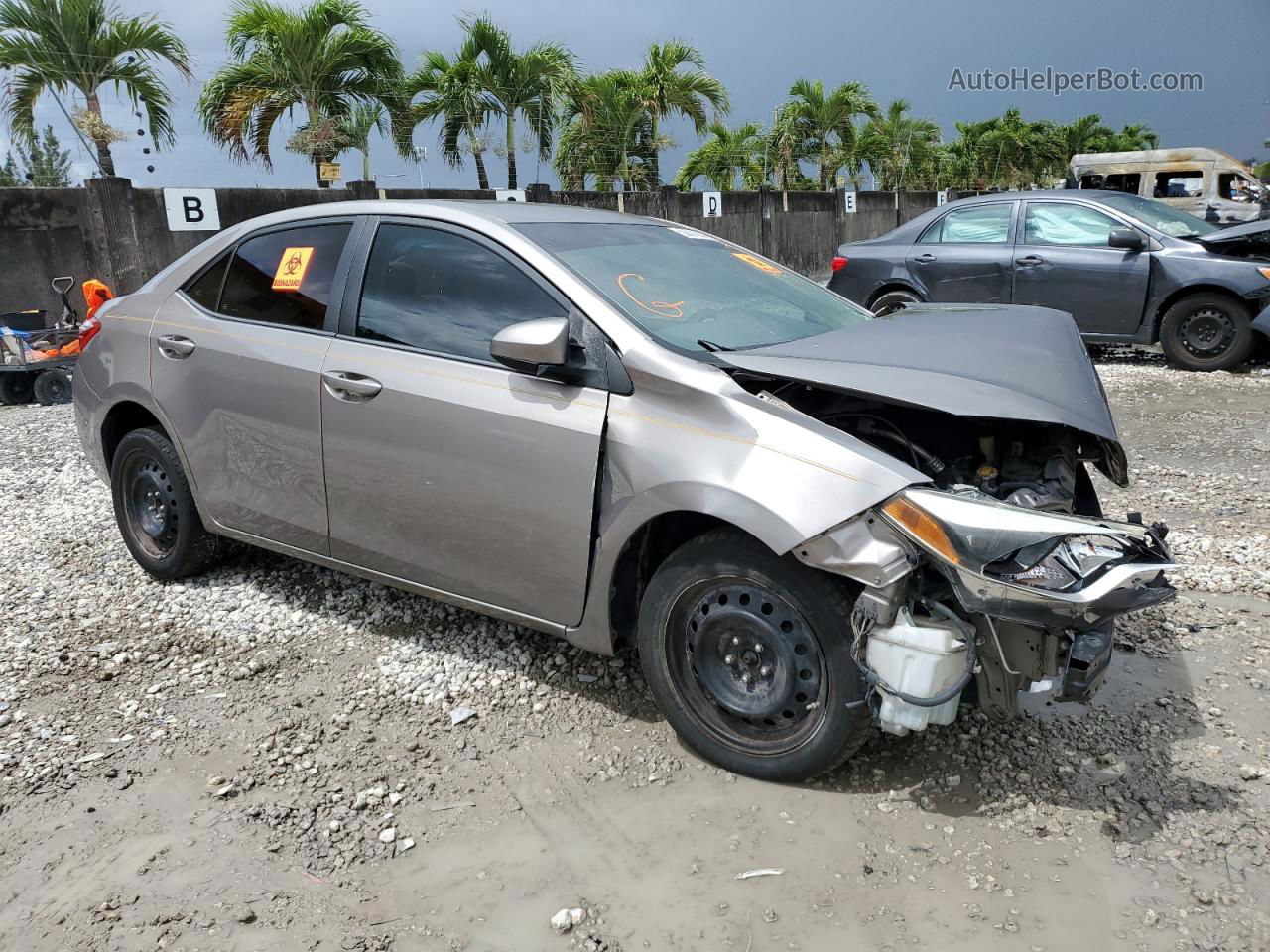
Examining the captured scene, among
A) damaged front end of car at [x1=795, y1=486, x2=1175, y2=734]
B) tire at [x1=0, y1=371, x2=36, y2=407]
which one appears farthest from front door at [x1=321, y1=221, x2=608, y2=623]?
tire at [x1=0, y1=371, x2=36, y2=407]

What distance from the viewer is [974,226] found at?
959cm

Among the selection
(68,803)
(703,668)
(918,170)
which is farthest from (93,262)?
(918,170)

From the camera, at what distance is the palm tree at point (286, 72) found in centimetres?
1705

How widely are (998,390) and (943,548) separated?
1.96ft

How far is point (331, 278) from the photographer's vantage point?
3.75 meters

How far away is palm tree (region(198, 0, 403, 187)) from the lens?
17047mm

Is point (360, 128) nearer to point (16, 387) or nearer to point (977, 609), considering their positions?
point (16, 387)

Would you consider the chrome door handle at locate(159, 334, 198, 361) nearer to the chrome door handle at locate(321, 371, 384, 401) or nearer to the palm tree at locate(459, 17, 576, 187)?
the chrome door handle at locate(321, 371, 384, 401)

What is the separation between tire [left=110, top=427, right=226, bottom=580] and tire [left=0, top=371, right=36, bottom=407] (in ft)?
22.5

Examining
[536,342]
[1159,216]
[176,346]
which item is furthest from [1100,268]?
[176,346]

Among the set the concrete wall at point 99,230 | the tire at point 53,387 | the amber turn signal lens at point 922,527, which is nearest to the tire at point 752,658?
the amber turn signal lens at point 922,527

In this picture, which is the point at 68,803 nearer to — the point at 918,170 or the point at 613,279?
the point at 613,279

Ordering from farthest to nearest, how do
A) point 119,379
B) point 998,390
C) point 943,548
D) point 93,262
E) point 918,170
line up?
point 918,170, point 93,262, point 119,379, point 998,390, point 943,548

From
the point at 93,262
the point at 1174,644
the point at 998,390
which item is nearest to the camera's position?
the point at 998,390
